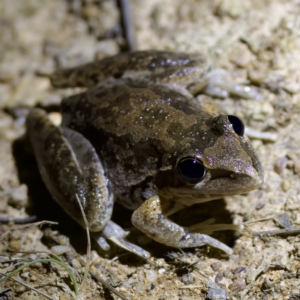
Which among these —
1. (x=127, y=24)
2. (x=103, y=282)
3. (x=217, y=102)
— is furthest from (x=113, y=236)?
(x=127, y=24)

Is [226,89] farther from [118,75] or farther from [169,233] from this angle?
[169,233]

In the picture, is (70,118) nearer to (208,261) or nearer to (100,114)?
(100,114)

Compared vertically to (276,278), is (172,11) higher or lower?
higher

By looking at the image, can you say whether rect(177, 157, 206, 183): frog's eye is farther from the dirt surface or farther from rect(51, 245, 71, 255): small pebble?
rect(51, 245, 71, 255): small pebble

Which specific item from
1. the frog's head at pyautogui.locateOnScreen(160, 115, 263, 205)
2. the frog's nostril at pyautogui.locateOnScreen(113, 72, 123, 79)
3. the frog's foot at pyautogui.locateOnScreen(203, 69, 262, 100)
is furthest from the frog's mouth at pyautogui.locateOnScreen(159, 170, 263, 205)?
the frog's foot at pyautogui.locateOnScreen(203, 69, 262, 100)

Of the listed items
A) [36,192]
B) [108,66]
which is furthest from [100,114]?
[36,192]

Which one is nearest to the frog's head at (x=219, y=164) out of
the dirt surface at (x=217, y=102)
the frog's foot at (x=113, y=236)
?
the dirt surface at (x=217, y=102)

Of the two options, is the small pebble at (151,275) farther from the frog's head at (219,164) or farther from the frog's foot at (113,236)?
the frog's head at (219,164)
